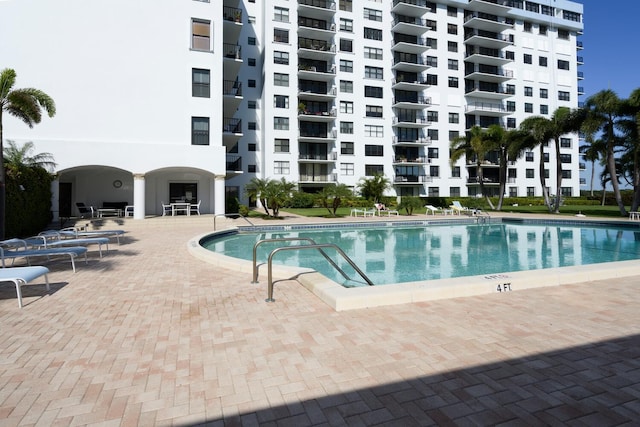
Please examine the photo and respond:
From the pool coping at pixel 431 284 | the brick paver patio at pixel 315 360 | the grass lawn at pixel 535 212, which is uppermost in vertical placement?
the grass lawn at pixel 535 212

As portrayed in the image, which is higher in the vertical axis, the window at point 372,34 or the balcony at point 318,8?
the balcony at point 318,8

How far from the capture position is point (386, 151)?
43906 millimetres

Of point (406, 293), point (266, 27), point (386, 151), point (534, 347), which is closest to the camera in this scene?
point (534, 347)

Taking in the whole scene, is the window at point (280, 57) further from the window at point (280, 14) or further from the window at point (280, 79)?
the window at point (280, 14)

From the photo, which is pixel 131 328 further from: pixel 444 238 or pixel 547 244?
pixel 547 244

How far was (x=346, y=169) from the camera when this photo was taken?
4197cm

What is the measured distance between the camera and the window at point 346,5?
4250 cm

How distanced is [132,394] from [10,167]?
1467 centimetres

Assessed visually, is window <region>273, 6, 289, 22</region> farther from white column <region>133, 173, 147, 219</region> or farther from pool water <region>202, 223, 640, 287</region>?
pool water <region>202, 223, 640, 287</region>

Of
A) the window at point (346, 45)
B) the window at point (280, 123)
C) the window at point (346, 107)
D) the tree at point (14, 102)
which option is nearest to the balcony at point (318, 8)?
the window at point (346, 45)

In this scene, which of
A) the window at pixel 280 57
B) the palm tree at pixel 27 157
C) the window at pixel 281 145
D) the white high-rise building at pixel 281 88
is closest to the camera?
the palm tree at pixel 27 157

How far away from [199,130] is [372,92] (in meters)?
27.9

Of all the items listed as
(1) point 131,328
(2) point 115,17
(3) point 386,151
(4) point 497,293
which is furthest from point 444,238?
(3) point 386,151

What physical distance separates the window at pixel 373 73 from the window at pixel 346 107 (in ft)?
14.1
